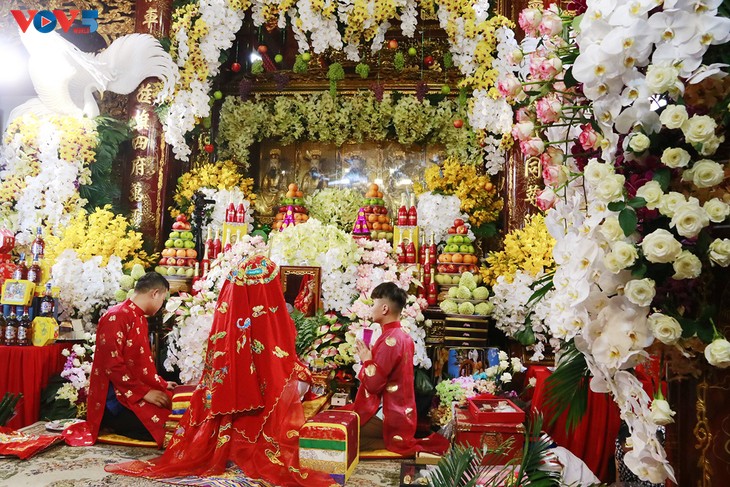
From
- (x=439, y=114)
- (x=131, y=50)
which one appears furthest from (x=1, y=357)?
(x=439, y=114)

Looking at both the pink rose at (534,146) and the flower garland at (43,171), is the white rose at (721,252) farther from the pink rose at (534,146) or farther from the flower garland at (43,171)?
the flower garland at (43,171)

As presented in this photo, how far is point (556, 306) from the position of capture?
1.25 m

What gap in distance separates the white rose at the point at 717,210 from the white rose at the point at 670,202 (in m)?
0.04

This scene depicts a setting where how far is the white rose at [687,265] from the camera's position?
1.03m

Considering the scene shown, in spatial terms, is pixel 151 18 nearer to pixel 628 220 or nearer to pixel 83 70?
pixel 83 70

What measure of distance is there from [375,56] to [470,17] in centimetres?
174

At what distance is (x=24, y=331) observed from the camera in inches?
209

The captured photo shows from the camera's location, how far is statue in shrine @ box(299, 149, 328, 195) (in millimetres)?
→ 8844

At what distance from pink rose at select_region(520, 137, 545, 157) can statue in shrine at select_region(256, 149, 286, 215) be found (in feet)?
24.9

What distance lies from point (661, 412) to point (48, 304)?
5.68 meters

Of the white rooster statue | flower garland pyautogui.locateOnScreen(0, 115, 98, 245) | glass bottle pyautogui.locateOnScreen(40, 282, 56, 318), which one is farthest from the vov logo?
glass bottle pyautogui.locateOnScreen(40, 282, 56, 318)

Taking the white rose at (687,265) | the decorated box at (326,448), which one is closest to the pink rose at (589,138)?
the white rose at (687,265)

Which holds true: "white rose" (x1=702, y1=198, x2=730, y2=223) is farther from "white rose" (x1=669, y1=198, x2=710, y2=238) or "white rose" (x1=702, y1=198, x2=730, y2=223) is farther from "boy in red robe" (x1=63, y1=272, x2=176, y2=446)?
"boy in red robe" (x1=63, y1=272, x2=176, y2=446)

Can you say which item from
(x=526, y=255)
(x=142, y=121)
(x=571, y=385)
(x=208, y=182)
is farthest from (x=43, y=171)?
(x=571, y=385)
